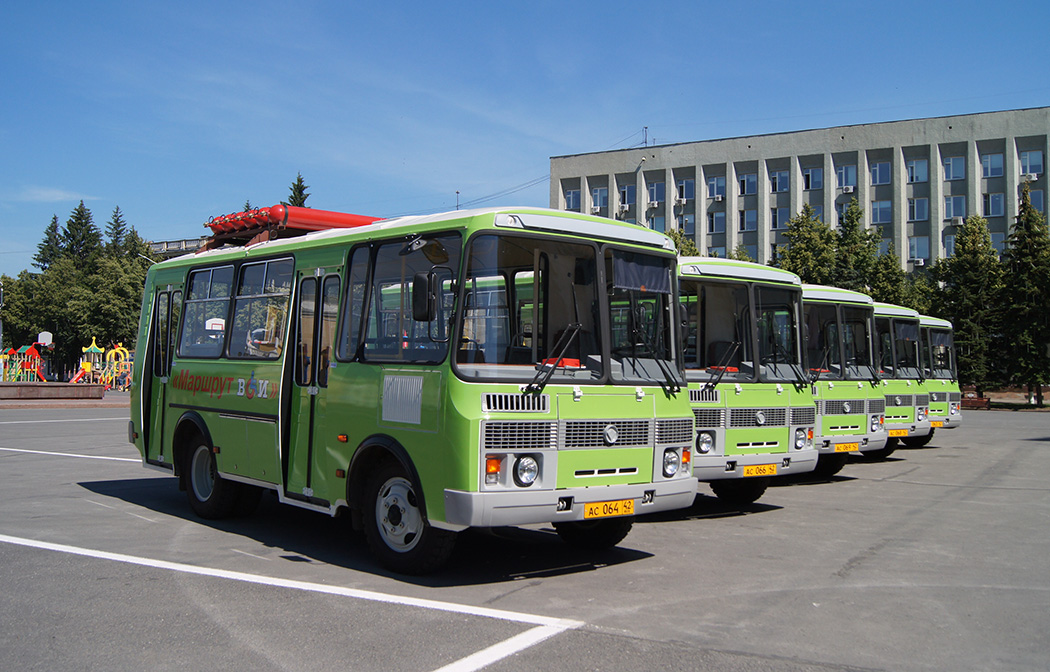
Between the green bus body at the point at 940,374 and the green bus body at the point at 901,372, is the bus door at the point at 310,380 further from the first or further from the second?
the green bus body at the point at 940,374

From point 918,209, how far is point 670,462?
61515mm

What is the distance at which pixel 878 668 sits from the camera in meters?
5.29

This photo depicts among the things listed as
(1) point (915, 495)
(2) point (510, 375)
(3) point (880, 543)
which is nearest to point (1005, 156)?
(1) point (915, 495)

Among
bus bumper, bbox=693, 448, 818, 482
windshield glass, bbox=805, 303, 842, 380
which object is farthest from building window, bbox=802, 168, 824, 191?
bus bumper, bbox=693, 448, 818, 482

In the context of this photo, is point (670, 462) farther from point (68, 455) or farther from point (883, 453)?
point (883, 453)

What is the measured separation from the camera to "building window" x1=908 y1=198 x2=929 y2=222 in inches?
2461

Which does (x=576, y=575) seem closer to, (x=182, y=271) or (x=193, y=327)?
(x=193, y=327)

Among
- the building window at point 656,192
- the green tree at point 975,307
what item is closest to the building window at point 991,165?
the green tree at point 975,307

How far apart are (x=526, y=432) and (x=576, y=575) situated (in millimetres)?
1567

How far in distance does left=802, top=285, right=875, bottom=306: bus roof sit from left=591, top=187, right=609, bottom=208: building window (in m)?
56.7

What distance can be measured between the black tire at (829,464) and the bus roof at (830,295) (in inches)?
107

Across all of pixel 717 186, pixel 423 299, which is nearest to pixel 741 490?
pixel 423 299

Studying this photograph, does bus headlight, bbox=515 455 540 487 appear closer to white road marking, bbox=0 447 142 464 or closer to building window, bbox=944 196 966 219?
white road marking, bbox=0 447 142 464

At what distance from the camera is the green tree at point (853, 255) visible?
161 ft
